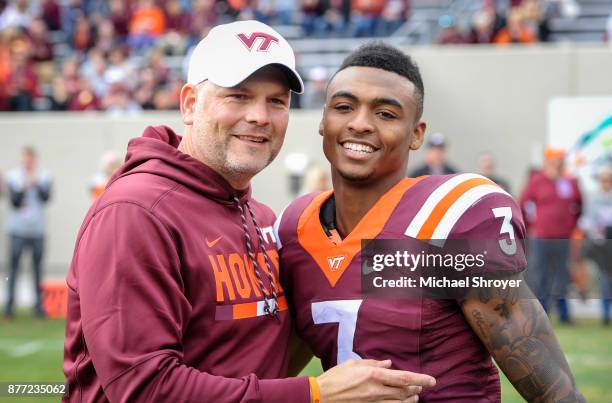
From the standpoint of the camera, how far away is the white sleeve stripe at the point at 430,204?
9.61 ft

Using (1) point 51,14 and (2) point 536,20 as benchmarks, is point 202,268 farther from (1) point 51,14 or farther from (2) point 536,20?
(1) point 51,14

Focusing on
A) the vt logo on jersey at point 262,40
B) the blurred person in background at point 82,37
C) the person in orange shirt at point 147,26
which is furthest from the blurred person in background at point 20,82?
the vt logo on jersey at point 262,40

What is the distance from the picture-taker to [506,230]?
111 inches

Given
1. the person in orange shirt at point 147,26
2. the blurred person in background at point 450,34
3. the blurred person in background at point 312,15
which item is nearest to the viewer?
the blurred person in background at point 450,34

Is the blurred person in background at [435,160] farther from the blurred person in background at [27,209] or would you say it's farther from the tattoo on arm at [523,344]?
the tattoo on arm at [523,344]

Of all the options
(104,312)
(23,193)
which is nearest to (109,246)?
(104,312)

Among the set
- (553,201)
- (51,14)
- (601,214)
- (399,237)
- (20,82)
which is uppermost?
(51,14)

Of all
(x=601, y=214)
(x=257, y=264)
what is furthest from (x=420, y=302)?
(x=601, y=214)

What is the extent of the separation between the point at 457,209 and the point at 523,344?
429 millimetres

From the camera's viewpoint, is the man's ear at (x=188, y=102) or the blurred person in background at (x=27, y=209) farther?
the blurred person in background at (x=27, y=209)

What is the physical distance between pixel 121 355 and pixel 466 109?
1112 cm

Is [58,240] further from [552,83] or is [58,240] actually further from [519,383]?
[519,383]

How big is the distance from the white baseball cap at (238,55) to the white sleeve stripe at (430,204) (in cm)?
57

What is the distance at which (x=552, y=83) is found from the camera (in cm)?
1295
